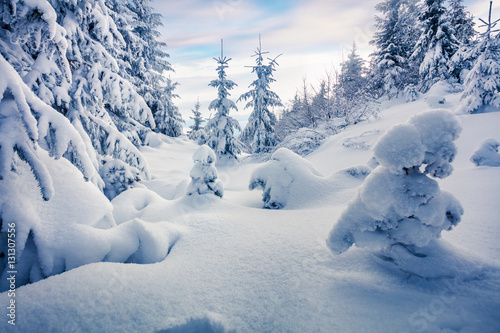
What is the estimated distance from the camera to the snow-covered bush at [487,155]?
220 inches

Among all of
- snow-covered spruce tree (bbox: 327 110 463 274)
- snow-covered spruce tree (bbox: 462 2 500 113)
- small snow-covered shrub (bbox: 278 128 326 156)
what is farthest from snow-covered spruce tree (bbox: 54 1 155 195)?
snow-covered spruce tree (bbox: 462 2 500 113)

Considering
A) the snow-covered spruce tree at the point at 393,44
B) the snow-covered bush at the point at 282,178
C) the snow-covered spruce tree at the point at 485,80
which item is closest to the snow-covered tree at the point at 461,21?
the snow-covered spruce tree at the point at 393,44

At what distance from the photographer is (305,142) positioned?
14188 millimetres

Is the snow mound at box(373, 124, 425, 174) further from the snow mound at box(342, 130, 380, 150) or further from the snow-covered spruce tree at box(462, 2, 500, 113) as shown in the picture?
the snow-covered spruce tree at box(462, 2, 500, 113)

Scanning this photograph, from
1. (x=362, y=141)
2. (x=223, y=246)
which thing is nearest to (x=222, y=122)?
(x=362, y=141)

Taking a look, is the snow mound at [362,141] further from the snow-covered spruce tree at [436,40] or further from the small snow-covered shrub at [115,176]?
the snow-covered spruce tree at [436,40]

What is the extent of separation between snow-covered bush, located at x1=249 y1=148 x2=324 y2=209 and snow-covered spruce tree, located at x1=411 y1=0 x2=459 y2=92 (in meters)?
18.6

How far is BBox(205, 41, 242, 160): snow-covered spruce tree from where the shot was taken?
17250 millimetres

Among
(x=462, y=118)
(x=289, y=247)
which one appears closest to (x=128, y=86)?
(x=289, y=247)

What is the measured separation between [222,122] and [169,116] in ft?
37.0

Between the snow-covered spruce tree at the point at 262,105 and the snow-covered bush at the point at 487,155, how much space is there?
44.4ft

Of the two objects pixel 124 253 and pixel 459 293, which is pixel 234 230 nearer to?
pixel 124 253

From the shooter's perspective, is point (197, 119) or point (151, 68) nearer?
point (151, 68)

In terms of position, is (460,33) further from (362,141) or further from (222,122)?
(222,122)
